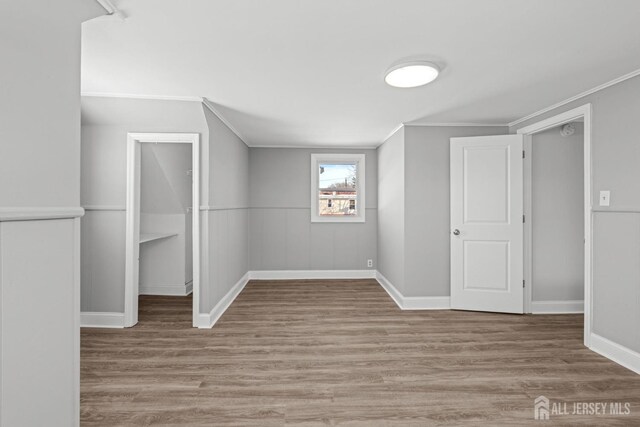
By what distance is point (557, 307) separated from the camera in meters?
3.65

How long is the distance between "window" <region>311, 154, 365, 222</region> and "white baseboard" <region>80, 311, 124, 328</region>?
10.1ft

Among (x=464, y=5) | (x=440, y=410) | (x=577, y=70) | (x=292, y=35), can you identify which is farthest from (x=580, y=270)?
(x=292, y=35)

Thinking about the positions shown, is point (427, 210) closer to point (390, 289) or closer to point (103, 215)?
point (390, 289)

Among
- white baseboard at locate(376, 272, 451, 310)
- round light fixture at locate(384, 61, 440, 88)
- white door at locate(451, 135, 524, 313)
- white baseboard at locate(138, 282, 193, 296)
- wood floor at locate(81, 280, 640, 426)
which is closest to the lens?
wood floor at locate(81, 280, 640, 426)

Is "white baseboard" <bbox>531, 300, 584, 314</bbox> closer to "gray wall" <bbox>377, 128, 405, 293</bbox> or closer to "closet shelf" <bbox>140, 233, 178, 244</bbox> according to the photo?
"gray wall" <bbox>377, 128, 405, 293</bbox>

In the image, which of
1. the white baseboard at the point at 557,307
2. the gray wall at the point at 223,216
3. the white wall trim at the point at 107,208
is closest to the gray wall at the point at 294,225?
the gray wall at the point at 223,216

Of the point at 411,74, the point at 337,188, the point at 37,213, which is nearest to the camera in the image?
the point at 37,213

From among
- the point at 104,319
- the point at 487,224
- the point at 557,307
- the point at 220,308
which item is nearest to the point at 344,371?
the point at 220,308

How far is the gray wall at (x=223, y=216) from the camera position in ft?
10.6

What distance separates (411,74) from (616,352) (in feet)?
9.03

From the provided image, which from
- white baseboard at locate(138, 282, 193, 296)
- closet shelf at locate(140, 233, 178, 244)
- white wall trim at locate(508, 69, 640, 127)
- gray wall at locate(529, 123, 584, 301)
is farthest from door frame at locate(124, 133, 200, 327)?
gray wall at locate(529, 123, 584, 301)

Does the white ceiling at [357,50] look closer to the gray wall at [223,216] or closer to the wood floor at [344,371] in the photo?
the gray wall at [223,216]

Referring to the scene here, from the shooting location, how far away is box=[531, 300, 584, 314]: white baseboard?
11.9ft

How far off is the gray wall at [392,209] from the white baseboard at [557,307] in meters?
1.55
